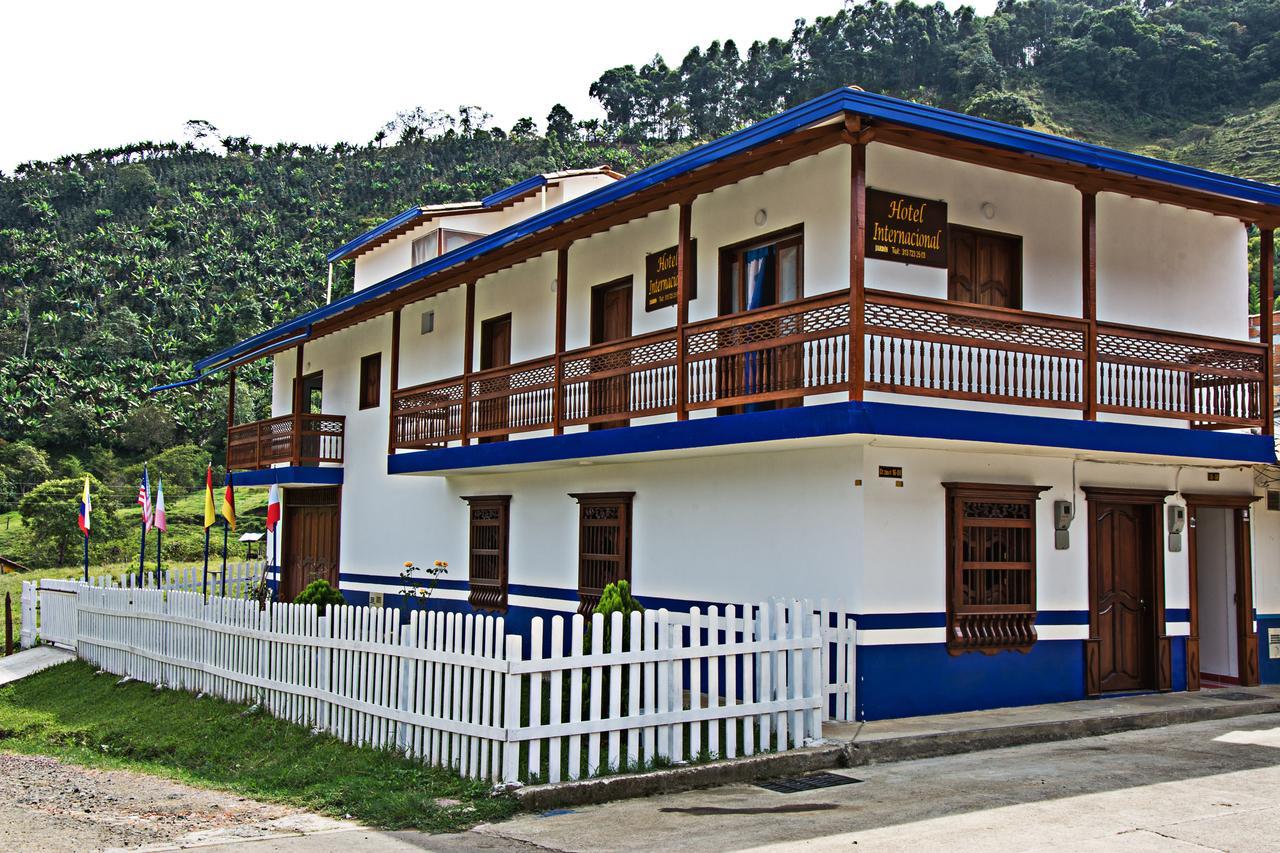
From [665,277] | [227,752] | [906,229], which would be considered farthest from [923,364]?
[227,752]

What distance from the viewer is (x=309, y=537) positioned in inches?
950

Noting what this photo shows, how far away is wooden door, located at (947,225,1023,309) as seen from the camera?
1273 centimetres

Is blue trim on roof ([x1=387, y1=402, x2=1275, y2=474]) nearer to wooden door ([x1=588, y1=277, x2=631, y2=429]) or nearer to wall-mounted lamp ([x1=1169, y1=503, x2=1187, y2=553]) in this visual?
wall-mounted lamp ([x1=1169, y1=503, x2=1187, y2=553])

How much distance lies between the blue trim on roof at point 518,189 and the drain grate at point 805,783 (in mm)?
14256

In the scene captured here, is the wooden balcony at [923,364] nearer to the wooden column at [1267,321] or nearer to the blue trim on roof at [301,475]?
the wooden column at [1267,321]

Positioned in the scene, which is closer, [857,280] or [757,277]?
[857,280]

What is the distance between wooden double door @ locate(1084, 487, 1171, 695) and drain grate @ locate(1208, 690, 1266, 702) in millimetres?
535

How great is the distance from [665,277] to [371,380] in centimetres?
988

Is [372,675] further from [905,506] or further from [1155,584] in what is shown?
[1155,584]

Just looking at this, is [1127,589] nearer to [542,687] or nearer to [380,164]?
[542,687]

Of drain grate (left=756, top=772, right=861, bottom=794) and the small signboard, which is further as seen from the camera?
the small signboard

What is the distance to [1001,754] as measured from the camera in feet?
33.9

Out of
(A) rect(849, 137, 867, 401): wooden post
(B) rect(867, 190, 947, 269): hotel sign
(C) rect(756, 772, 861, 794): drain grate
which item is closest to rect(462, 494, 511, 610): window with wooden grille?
(B) rect(867, 190, 947, 269): hotel sign

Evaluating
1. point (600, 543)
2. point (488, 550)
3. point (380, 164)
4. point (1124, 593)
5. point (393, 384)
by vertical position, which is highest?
point (380, 164)
